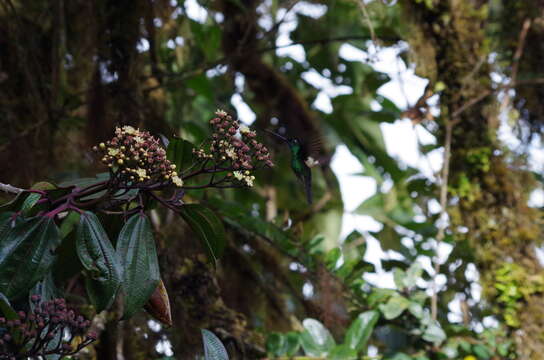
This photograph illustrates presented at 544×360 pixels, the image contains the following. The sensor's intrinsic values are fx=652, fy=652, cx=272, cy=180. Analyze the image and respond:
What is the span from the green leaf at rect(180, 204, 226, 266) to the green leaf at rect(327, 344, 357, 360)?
2.53 ft

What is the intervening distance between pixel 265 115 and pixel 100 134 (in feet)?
2.54

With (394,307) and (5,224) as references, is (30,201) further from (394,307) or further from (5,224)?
(394,307)

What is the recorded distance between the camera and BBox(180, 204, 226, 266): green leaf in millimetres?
992

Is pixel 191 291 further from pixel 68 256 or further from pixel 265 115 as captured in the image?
pixel 265 115

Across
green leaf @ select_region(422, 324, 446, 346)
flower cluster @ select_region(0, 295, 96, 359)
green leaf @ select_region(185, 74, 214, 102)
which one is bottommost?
flower cluster @ select_region(0, 295, 96, 359)

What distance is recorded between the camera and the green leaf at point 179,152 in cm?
99

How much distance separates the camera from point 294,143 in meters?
1.45

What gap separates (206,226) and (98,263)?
179mm

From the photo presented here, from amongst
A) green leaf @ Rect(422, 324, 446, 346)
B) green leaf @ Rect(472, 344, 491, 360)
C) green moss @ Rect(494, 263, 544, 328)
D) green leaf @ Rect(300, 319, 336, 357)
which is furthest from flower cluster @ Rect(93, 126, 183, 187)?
green moss @ Rect(494, 263, 544, 328)

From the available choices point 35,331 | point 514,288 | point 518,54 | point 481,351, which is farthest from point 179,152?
point 518,54

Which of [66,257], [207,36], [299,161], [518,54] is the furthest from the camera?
[207,36]

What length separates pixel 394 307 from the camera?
1860mm

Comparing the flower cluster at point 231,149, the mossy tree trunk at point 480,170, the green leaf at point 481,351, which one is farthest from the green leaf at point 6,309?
the mossy tree trunk at point 480,170

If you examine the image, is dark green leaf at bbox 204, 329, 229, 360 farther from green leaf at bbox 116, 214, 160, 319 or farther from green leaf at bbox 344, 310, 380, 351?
green leaf at bbox 344, 310, 380, 351
